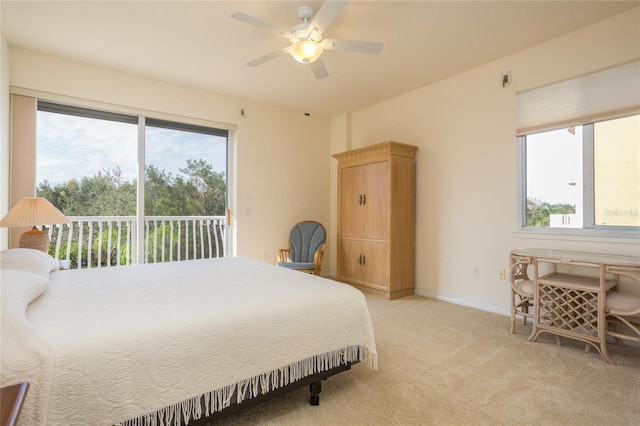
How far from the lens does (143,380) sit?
4.00ft

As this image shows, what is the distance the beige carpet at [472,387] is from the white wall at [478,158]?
0.91 metres

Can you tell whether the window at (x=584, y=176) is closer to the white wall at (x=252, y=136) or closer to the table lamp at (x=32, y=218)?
the white wall at (x=252, y=136)

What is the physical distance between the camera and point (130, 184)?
3959 millimetres

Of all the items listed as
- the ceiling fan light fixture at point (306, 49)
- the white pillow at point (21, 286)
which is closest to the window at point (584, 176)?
the ceiling fan light fixture at point (306, 49)

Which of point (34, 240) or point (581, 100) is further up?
point (581, 100)

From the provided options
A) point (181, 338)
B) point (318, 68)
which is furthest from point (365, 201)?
point (181, 338)

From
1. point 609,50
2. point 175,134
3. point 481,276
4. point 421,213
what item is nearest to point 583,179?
point 609,50

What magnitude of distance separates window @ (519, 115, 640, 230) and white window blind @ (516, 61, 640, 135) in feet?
0.32

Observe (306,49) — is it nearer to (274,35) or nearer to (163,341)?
(274,35)

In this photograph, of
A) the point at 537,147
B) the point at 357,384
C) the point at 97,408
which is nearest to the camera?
the point at 97,408

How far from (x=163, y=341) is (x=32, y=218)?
2.13m

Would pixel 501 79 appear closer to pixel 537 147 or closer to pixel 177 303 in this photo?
pixel 537 147

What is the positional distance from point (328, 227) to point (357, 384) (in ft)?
12.1

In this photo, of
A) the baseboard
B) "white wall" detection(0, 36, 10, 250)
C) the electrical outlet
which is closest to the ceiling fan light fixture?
"white wall" detection(0, 36, 10, 250)
